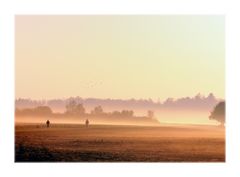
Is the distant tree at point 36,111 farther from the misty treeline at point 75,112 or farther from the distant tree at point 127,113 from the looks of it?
the distant tree at point 127,113

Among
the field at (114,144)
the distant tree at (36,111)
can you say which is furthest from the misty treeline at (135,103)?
the field at (114,144)

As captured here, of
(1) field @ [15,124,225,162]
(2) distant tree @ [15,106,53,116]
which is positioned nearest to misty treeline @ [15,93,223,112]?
(2) distant tree @ [15,106,53,116]

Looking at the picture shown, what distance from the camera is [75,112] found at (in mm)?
5457

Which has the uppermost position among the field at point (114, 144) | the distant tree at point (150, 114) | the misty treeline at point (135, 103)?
the misty treeline at point (135, 103)

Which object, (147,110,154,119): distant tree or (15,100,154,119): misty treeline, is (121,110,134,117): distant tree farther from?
(147,110,154,119): distant tree

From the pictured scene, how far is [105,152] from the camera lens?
214 inches

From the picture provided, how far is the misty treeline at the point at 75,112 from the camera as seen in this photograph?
542 centimetres

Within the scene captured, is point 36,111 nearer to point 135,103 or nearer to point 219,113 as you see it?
point 135,103

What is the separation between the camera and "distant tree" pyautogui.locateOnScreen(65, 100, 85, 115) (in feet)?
17.8
